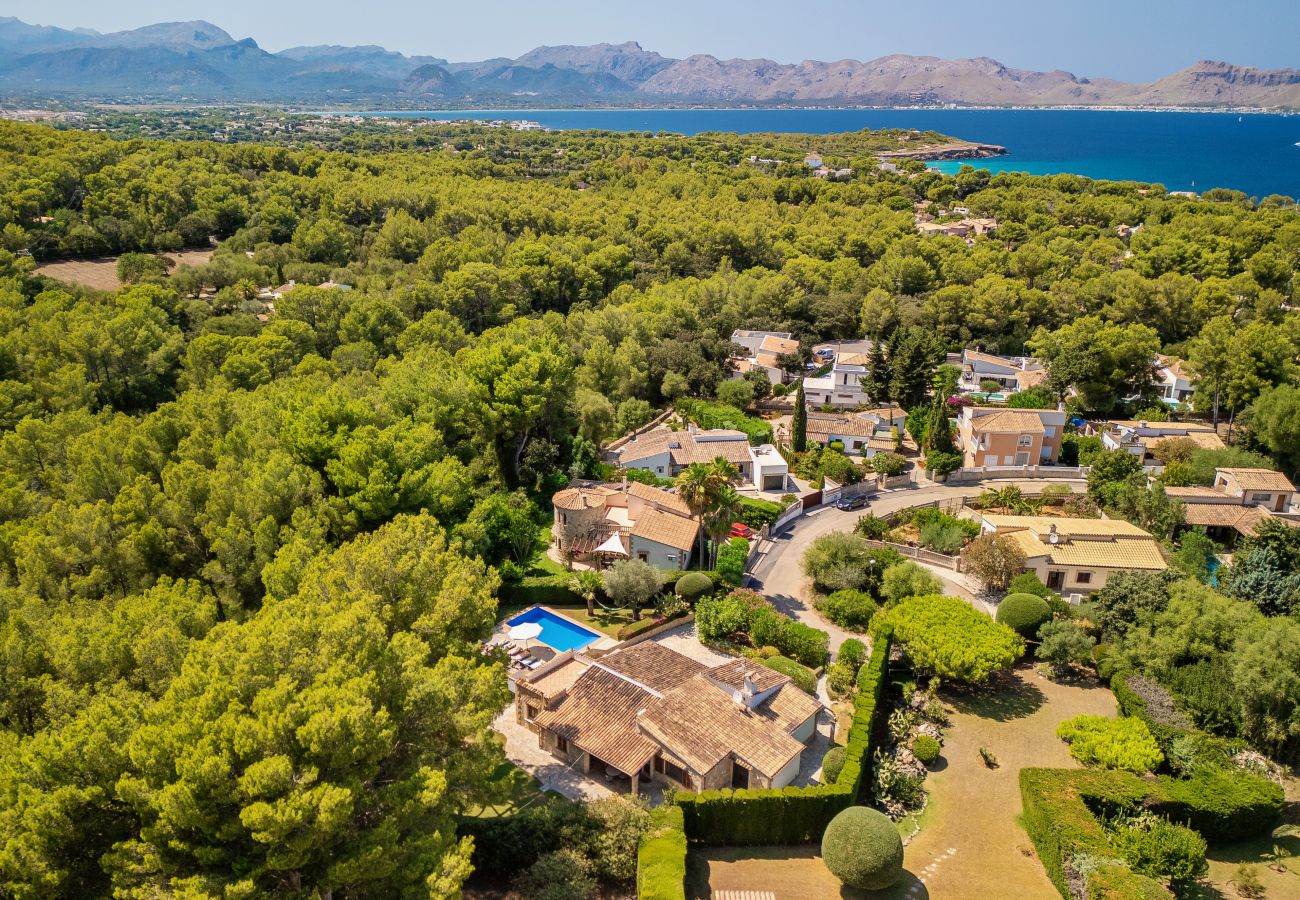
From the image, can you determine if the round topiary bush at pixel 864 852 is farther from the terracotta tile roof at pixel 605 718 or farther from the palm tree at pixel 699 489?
the palm tree at pixel 699 489

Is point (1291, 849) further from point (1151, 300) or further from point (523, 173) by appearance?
point (523, 173)

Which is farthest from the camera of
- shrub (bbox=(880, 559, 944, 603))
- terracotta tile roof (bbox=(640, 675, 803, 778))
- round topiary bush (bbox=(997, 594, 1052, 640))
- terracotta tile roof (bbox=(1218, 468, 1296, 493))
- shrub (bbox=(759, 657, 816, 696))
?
terracotta tile roof (bbox=(1218, 468, 1296, 493))

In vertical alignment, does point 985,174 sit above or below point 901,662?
above

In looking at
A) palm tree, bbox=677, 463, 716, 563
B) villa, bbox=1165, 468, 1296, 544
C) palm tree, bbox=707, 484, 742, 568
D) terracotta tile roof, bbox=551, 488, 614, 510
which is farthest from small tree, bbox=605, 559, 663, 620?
villa, bbox=1165, 468, 1296, 544

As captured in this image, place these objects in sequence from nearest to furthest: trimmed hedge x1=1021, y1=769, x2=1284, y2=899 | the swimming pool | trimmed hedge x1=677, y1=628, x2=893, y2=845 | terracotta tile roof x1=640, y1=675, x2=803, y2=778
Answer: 1. trimmed hedge x1=677, y1=628, x2=893, y2=845
2. trimmed hedge x1=1021, y1=769, x2=1284, y2=899
3. terracotta tile roof x1=640, y1=675, x2=803, y2=778
4. the swimming pool

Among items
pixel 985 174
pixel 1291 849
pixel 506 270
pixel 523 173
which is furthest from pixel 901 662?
pixel 985 174

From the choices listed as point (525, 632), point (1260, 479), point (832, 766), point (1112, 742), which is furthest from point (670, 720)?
point (1260, 479)

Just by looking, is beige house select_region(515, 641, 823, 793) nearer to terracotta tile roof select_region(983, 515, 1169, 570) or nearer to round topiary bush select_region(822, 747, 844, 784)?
round topiary bush select_region(822, 747, 844, 784)
